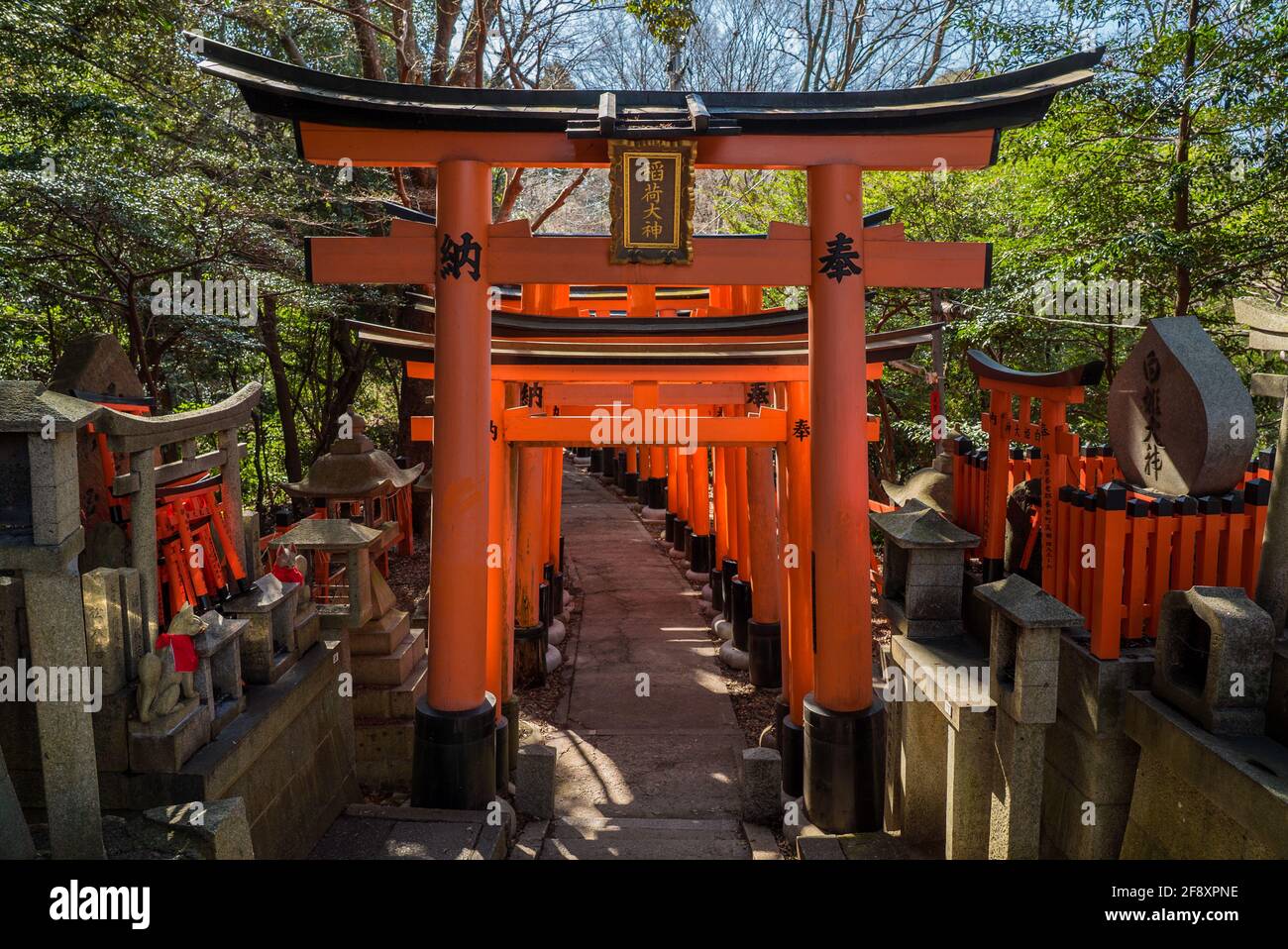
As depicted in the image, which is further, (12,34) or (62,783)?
(12,34)

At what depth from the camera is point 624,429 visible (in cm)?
793

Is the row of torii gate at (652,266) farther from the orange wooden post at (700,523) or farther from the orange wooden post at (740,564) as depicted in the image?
the orange wooden post at (700,523)

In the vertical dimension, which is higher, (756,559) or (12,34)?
(12,34)

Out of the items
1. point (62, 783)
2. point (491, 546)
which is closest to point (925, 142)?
point (491, 546)

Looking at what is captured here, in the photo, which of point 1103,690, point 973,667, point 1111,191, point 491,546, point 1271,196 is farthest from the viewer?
point 1111,191

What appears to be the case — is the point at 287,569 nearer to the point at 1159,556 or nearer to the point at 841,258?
the point at 841,258

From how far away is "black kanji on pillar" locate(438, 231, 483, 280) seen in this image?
645cm

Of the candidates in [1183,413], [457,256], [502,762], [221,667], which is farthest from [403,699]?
[1183,413]

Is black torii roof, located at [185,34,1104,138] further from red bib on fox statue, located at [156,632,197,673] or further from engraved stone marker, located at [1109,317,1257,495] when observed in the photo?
red bib on fox statue, located at [156,632,197,673]

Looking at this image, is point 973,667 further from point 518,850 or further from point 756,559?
point 756,559

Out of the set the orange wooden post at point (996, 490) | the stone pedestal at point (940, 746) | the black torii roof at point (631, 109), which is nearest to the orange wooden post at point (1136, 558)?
the stone pedestal at point (940, 746)

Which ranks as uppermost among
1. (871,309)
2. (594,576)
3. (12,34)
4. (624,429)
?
(12,34)

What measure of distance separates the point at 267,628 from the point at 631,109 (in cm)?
466

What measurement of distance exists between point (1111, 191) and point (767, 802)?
820 cm
